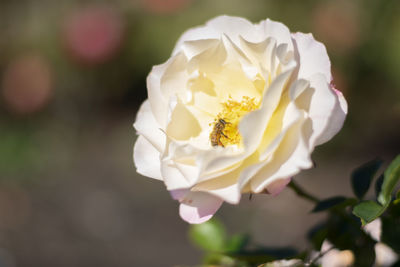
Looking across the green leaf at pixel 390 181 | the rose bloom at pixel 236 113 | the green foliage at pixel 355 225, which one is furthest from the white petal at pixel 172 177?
the green leaf at pixel 390 181

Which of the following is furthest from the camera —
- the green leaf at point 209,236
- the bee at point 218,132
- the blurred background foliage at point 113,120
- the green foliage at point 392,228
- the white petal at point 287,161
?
the blurred background foliage at point 113,120

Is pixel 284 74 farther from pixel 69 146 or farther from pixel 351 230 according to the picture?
pixel 69 146

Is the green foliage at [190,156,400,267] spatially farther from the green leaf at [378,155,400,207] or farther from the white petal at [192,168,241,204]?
the white petal at [192,168,241,204]

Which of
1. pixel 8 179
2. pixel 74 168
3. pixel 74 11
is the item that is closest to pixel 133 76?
pixel 74 11

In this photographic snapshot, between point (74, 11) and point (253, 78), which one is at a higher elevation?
point (253, 78)

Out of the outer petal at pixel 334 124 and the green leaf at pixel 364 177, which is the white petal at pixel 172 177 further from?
the green leaf at pixel 364 177

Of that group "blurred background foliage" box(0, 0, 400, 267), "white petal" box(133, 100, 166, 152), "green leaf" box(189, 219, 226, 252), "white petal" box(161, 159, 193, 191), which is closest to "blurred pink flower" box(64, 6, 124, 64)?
"blurred background foliage" box(0, 0, 400, 267)
